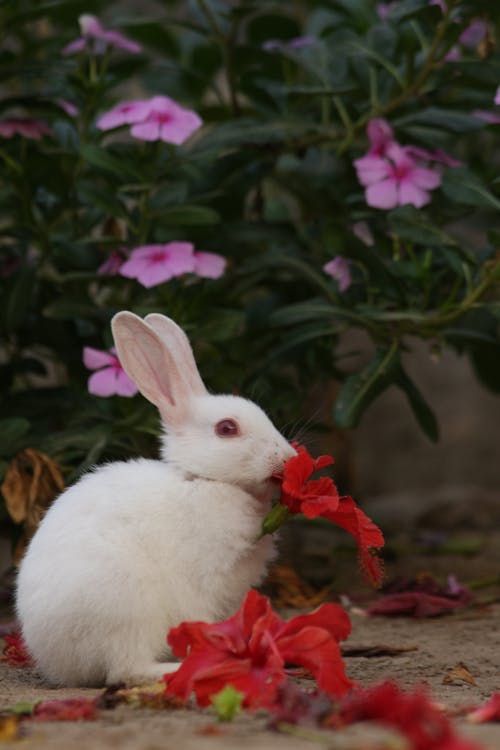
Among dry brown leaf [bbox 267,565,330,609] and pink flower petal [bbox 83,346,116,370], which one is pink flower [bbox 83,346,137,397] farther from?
dry brown leaf [bbox 267,565,330,609]

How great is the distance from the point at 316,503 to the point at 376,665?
821 mm

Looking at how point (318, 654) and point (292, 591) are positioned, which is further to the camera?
point (292, 591)

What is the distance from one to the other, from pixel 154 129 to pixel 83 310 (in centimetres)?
83

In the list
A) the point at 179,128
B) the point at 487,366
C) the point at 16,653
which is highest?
the point at 179,128

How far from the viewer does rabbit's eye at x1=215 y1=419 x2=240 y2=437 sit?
11.6ft

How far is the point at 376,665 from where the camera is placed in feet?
12.5

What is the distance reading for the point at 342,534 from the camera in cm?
673

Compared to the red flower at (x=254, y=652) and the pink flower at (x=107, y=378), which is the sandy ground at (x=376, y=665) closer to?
the red flower at (x=254, y=652)

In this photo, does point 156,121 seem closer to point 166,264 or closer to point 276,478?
point 166,264

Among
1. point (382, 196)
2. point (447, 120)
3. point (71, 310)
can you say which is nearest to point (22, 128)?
point (71, 310)

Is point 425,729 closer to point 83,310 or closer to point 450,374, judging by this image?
point 83,310

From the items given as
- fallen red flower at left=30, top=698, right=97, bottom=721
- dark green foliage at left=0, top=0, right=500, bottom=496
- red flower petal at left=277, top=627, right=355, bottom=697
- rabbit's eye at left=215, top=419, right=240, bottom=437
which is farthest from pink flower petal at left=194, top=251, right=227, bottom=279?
fallen red flower at left=30, top=698, right=97, bottom=721

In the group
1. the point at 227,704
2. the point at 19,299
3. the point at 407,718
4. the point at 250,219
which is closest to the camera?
the point at 407,718

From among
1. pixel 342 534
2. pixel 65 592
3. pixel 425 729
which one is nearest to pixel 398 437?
pixel 342 534
